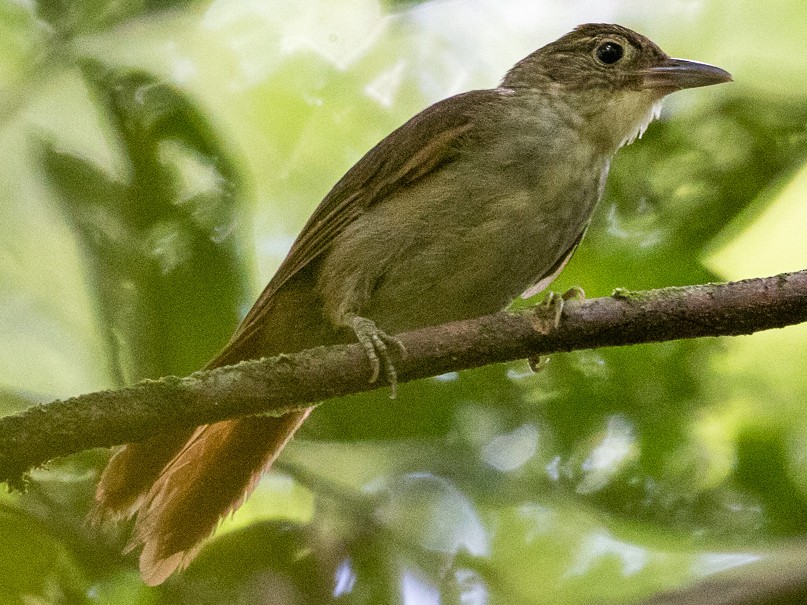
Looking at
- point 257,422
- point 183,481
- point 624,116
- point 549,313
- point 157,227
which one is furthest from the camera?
point 157,227

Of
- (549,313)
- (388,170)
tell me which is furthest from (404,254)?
(549,313)

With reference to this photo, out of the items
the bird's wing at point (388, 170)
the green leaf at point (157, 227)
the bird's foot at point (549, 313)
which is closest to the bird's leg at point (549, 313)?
the bird's foot at point (549, 313)

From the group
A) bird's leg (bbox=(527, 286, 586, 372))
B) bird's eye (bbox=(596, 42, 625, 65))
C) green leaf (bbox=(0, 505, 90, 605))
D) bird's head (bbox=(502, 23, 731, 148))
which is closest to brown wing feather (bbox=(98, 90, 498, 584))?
green leaf (bbox=(0, 505, 90, 605))

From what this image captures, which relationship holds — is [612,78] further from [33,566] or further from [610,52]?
[33,566]

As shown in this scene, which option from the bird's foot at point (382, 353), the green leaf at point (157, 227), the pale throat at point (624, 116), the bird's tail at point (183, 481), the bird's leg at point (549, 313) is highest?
the pale throat at point (624, 116)

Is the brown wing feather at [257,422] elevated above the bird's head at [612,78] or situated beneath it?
situated beneath

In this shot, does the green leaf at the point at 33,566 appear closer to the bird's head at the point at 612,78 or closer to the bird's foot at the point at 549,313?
the bird's foot at the point at 549,313

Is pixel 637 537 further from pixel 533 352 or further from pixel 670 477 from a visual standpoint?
pixel 533 352

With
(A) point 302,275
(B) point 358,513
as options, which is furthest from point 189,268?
(B) point 358,513
